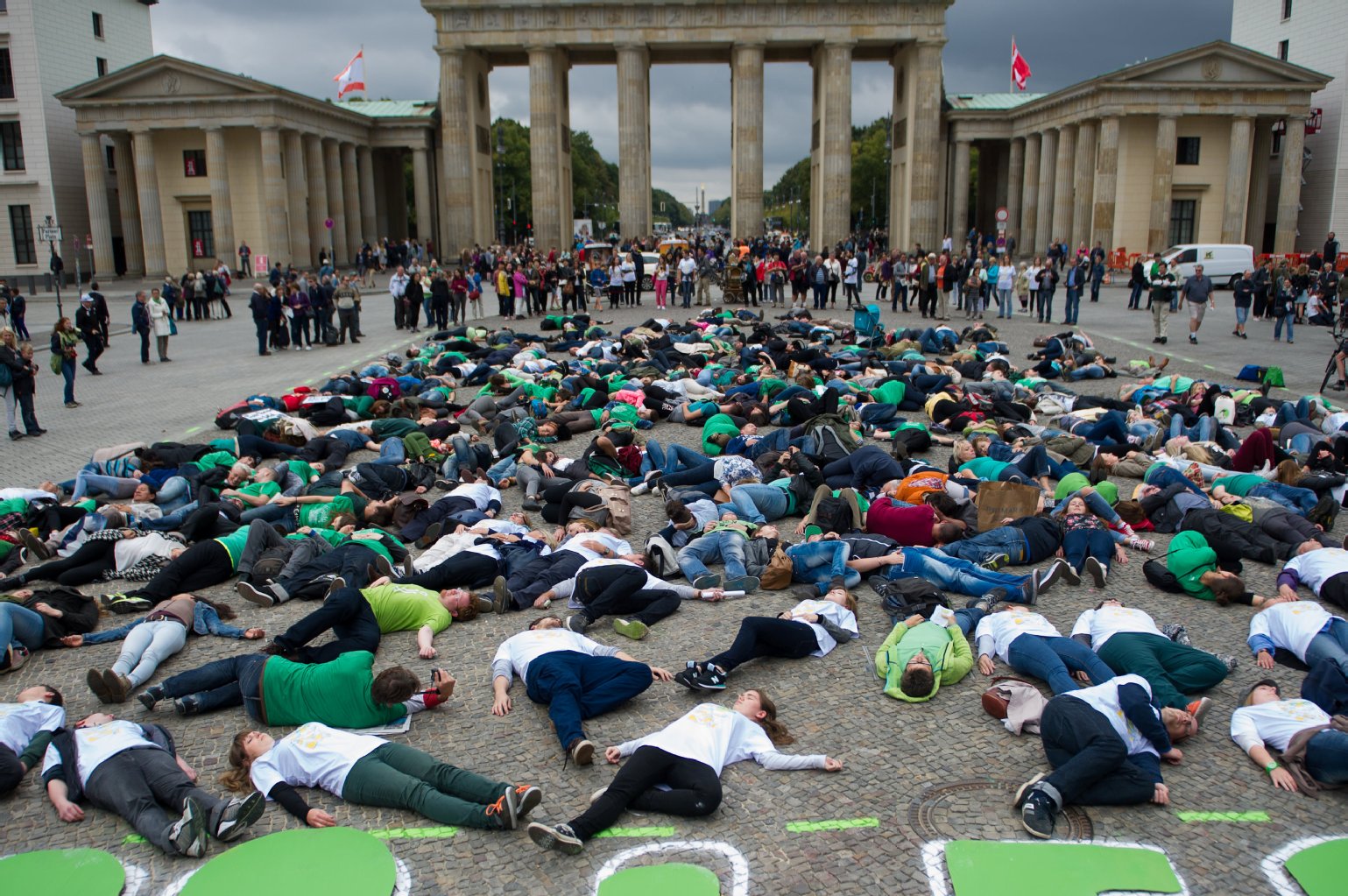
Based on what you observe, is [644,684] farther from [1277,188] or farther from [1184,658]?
[1277,188]

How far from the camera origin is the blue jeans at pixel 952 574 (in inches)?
371

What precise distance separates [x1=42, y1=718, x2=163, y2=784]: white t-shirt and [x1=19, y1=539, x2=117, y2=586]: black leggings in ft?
13.3

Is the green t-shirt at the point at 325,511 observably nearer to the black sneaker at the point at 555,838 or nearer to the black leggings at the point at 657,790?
the black leggings at the point at 657,790

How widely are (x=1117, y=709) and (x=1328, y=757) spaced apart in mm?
1228

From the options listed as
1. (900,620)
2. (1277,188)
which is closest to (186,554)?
(900,620)

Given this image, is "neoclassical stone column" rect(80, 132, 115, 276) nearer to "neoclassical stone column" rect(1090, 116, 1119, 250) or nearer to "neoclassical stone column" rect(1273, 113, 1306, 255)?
"neoclassical stone column" rect(1090, 116, 1119, 250)

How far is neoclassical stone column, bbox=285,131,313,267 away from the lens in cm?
5328

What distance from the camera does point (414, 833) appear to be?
19.4ft

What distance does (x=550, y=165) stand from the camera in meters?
Answer: 58.6

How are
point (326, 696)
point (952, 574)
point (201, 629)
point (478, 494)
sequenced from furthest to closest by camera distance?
point (478, 494)
point (952, 574)
point (201, 629)
point (326, 696)

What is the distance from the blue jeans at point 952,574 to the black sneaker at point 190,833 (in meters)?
6.34

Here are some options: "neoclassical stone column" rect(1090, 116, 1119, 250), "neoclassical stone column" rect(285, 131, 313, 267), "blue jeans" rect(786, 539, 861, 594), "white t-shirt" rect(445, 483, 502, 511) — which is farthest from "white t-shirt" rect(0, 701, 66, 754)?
"neoclassical stone column" rect(1090, 116, 1119, 250)

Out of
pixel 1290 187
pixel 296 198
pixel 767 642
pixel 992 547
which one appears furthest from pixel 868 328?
pixel 296 198

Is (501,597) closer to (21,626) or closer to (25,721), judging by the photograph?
(25,721)
